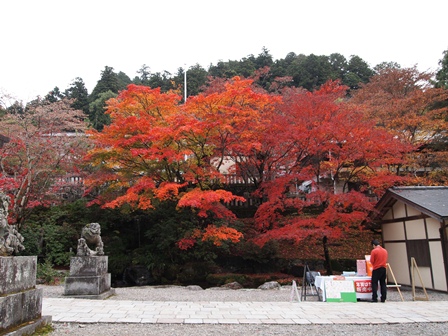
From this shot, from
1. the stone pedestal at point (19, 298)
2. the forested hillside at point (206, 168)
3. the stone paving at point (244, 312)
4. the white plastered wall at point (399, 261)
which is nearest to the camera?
the stone pedestal at point (19, 298)

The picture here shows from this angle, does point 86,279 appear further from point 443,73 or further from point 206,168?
point 443,73

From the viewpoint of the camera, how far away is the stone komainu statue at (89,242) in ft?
29.9

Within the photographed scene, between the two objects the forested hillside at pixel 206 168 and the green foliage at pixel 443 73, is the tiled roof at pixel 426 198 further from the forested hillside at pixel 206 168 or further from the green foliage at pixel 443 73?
the green foliage at pixel 443 73

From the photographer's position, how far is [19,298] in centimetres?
441

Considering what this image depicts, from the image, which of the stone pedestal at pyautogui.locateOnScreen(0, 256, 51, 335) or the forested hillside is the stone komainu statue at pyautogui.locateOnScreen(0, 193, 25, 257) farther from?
the forested hillside

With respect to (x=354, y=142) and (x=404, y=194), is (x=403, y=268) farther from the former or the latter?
(x=354, y=142)

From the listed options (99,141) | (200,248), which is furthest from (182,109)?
(200,248)

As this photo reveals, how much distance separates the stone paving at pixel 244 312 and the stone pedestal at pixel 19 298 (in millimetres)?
927

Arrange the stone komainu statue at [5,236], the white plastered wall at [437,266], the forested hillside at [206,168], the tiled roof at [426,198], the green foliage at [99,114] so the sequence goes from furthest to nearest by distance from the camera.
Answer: the green foliage at [99,114], the forested hillside at [206,168], the white plastered wall at [437,266], the tiled roof at [426,198], the stone komainu statue at [5,236]

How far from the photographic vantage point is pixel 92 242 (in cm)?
950

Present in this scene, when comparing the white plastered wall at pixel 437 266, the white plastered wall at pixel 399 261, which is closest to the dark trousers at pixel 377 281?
the white plastered wall at pixel 437 266

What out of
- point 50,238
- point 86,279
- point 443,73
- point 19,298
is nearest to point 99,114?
point 50,238

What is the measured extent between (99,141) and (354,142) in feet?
33.9

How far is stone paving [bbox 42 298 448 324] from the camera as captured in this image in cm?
589
